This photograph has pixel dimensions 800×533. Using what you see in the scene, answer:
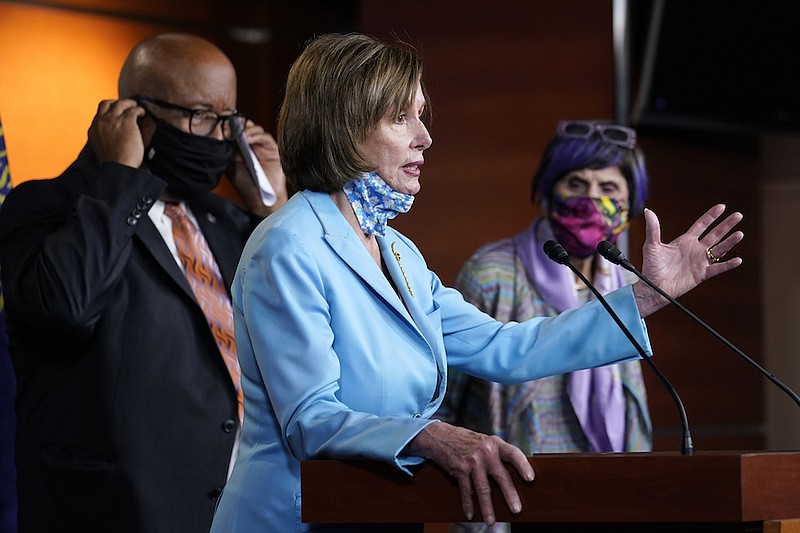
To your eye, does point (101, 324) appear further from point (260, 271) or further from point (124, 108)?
point (260, 271)

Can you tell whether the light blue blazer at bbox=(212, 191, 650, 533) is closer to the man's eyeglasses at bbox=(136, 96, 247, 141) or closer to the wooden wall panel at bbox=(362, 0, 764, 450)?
the man's eyeglasses at bbox=(136, 96, 247, 141)

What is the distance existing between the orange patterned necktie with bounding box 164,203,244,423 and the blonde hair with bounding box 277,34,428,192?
86 centimetres

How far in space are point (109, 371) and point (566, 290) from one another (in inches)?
49.3

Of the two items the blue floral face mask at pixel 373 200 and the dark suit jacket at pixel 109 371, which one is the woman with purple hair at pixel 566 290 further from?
the blue floral face mask at pixel 373 200

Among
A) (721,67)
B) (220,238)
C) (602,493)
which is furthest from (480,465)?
(721,67)

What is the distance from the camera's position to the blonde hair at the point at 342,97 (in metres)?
1.83

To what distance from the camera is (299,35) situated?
5000 millimetres

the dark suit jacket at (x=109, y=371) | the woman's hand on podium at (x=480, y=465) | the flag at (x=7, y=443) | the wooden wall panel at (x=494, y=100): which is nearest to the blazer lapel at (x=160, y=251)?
the dark suit jacket at (x=109, y=371)

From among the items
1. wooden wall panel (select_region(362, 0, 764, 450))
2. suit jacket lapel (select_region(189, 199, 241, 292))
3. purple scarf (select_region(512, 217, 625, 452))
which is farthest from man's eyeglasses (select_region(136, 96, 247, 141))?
wooden wall panel (select_region(362, 0, 764, 450))

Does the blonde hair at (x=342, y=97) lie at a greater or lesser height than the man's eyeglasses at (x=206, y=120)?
lesser

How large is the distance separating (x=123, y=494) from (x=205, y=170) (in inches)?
30.9

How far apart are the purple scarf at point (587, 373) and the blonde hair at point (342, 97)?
134 cm

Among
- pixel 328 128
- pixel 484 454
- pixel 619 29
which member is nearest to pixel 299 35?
pixel 619 29

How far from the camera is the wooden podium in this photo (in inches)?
53.9
